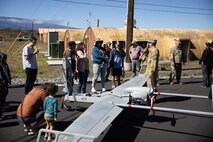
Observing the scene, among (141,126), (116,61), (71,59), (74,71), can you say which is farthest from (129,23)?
(141,126)

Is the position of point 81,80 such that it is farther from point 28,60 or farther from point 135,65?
point 135,65

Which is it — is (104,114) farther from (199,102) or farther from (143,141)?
(199,102)

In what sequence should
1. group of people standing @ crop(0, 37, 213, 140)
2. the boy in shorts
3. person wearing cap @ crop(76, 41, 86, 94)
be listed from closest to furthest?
1. the boy in shorts
2. group of people standing @ crop(0, 37, 213, 140)
3. person wearing cap @ crop(76, 41, 86, 94)

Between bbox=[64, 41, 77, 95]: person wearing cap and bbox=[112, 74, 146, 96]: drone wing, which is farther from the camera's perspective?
bbox=[64, 41, 77, 95]: person wearing cap

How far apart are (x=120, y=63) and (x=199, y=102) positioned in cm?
317

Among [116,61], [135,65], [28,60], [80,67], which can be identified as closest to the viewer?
[28,60]

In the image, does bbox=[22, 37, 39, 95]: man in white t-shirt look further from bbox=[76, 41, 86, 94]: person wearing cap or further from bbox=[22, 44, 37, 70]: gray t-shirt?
bbox=[76, 41, 86, 94]: person wearing cap

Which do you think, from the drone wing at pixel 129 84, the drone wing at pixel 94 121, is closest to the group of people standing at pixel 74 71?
the drone wing at pixel 129 84

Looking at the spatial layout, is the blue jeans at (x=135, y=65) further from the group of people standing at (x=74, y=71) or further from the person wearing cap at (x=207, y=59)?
the person wearing cap at (x=207, y=59)

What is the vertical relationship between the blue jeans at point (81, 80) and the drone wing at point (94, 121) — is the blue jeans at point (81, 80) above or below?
above

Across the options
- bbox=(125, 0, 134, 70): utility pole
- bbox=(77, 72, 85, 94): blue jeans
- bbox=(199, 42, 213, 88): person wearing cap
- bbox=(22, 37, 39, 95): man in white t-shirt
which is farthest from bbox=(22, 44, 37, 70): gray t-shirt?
bbox=(125, 0, 134, 70): utility pole

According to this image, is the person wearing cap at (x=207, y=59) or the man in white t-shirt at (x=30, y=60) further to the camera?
the person wearing cap at (x=207, y=59)

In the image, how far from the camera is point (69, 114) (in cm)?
690

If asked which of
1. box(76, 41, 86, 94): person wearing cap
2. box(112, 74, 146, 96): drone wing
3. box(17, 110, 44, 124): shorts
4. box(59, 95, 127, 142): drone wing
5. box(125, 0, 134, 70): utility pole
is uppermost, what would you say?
box(125, 0, 134, 70): utility pole
